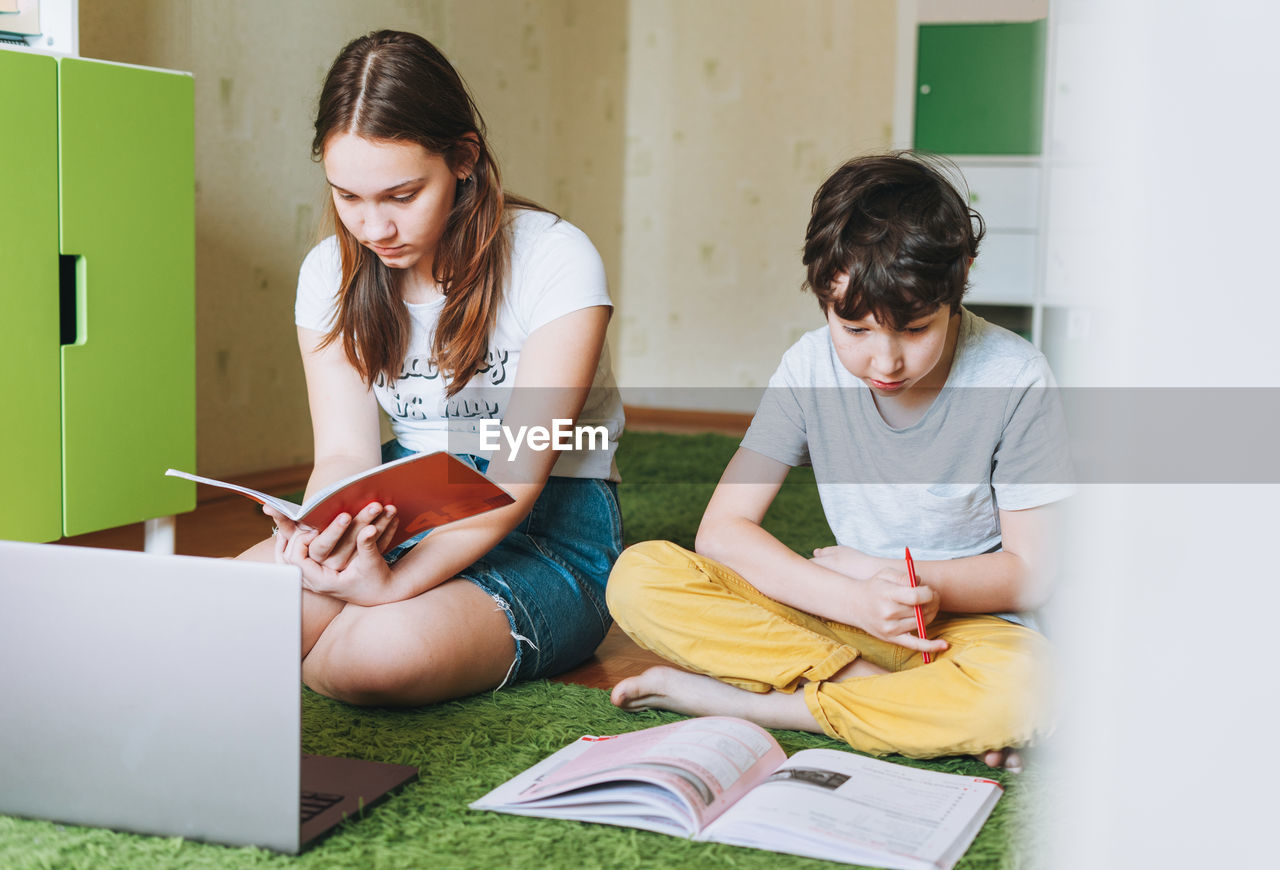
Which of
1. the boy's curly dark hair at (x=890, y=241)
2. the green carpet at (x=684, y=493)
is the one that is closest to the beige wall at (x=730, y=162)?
the green carpet at (x=684, y=493)

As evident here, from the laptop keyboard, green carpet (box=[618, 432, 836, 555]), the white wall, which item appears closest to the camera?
the white wall

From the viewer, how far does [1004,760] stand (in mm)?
1106

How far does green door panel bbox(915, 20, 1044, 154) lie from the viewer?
3385 millimetres

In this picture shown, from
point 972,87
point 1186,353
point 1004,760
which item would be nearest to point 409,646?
point 1004,760

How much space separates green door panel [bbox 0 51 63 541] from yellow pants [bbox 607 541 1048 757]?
83cm

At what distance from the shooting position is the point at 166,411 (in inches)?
70.8

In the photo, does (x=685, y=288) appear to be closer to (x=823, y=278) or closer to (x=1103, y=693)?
(x=823, y=278)

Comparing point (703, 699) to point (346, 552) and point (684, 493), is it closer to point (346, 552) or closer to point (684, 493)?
point (346, 552)

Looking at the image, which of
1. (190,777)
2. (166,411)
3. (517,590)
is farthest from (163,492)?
(190,777)

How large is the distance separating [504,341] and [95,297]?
662 millimetres

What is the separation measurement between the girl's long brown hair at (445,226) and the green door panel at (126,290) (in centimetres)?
48

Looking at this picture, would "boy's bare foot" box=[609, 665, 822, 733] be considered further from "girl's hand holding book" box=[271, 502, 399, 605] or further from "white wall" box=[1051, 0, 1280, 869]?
"white wall" box=[1051, 0, 1280, 869]

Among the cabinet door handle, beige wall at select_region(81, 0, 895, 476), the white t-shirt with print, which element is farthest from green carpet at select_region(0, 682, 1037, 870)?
beige wall at select_region(81, 0, 895, 476)

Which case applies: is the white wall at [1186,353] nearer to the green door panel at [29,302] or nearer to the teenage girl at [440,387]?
the teenage girl at [440,387]
